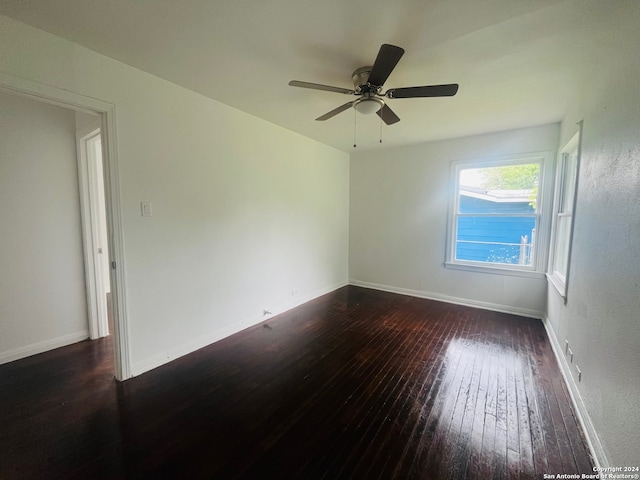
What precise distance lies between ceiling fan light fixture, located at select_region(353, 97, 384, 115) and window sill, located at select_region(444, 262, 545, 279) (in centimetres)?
294

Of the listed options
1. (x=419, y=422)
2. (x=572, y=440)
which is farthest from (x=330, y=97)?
(x=572, y=440)

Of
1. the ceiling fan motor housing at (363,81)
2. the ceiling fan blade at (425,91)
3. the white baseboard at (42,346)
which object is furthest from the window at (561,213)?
the white baseboard at (42,346)

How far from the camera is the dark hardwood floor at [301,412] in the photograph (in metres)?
1.48

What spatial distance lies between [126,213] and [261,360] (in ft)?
5.74

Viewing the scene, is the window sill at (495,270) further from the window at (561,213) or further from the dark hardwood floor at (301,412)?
the dark hardwood floor at (301,412)

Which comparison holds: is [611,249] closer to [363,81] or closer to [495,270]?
[363,81]

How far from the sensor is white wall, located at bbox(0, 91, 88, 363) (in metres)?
2.42

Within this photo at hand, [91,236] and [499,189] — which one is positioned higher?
[499,189]

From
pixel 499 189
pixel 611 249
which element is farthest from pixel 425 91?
pixel 499 189

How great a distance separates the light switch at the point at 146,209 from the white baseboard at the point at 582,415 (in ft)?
11.2

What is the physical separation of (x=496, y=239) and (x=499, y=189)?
725mm

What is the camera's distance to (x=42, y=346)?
2.63 metres

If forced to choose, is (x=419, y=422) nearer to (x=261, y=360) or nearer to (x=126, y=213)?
(x=261, y=360)

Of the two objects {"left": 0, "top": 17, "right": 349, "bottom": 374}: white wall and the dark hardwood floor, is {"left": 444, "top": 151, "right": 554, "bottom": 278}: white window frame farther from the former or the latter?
{"left": 0, "top": 17, "right": 349, "bottom": 374}: white wall
